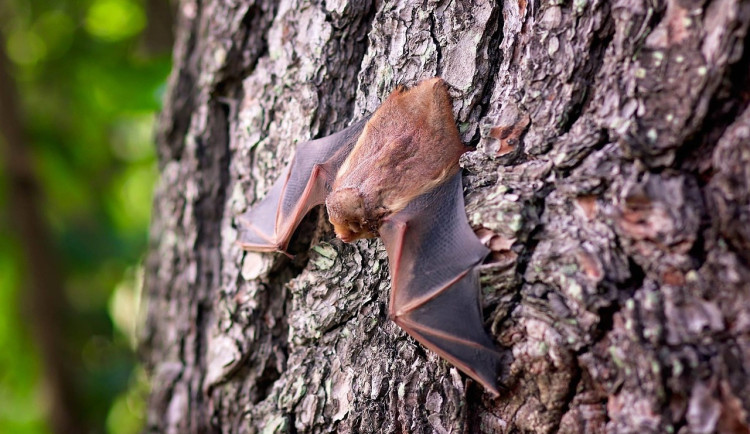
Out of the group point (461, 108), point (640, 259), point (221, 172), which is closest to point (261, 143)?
point (221, 172)

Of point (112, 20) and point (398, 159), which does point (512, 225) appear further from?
point (112, 20)

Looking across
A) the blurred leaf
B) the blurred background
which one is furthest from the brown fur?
the blurred leaf

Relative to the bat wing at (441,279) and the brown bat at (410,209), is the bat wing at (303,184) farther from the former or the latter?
the bat wing at (441,279)

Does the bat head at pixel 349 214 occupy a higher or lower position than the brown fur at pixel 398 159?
lower

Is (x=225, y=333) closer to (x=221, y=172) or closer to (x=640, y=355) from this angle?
(x=221, y=172)

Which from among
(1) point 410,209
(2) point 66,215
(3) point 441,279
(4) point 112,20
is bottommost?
(2) point 66,215

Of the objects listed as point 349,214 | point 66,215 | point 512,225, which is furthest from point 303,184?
point 66,215

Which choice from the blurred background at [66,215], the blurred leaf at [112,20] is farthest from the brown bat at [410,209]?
the blurred leaf at [112,20]
